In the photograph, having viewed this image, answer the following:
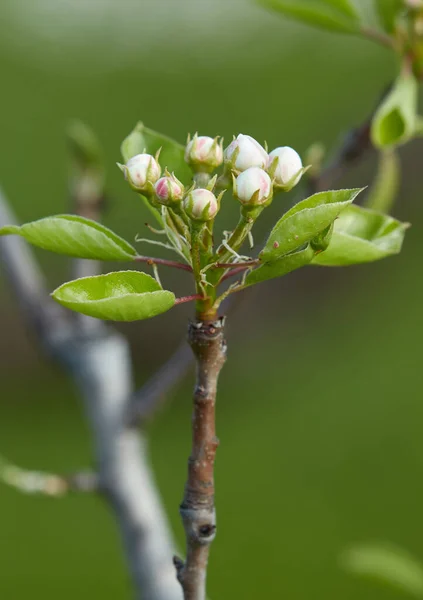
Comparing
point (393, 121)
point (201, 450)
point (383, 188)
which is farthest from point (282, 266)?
point (383, 188)

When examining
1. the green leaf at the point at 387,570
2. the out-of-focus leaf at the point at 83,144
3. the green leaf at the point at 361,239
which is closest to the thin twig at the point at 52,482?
the green leaf at the point at 387,570

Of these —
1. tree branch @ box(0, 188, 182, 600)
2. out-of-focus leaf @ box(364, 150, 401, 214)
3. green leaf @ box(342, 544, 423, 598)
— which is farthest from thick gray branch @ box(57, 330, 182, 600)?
out-of-focus leaf @ box(364, 150, 401, 214)

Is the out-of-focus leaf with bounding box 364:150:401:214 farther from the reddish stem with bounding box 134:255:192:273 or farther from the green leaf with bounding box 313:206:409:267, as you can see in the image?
the reddish stem with bounding box 134:255:192:273

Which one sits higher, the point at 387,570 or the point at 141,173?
the point at 141,173

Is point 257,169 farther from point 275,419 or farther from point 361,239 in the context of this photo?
point 275,419

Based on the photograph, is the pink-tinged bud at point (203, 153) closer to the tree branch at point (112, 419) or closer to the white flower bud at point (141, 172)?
the white flower bud at point (141, 172)

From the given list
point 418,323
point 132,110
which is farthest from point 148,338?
point 132,110

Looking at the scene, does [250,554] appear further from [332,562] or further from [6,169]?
[6,169]
